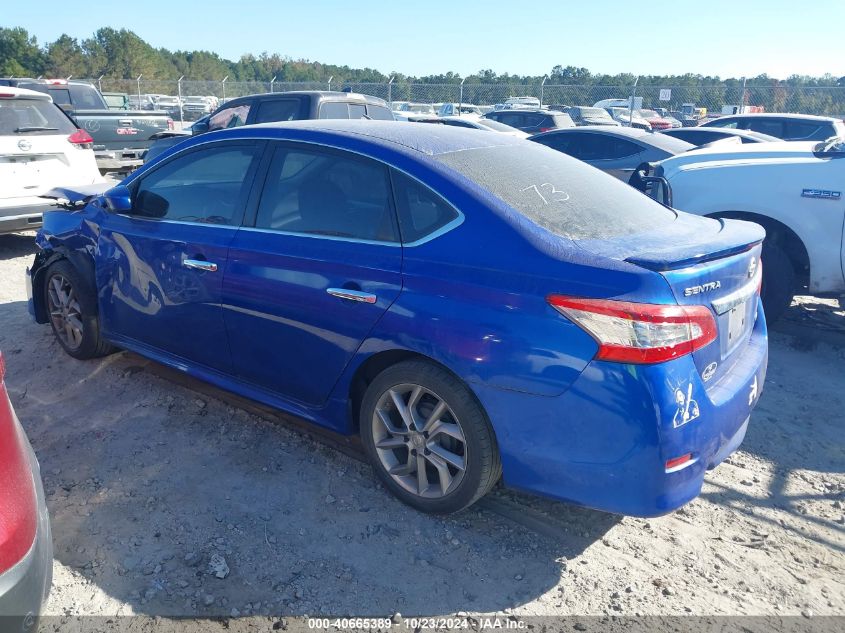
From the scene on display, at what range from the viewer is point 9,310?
5863 mm

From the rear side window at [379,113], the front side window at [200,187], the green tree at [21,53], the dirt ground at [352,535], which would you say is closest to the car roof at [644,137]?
the rear side window at [379,113]

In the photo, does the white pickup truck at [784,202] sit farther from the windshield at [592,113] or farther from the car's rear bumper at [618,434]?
the windshield at [592,113]

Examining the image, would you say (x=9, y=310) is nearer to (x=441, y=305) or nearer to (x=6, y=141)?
(x=6, y=141)

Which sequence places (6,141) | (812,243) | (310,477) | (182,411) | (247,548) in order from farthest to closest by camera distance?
(6,141)
(812,243)
(182,411)
(310,477)
(247,548)

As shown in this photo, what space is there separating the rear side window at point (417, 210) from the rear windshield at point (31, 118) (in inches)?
239

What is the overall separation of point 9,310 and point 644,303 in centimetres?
543

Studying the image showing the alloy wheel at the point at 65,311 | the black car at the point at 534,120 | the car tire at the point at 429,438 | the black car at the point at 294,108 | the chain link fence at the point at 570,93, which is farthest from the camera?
the chain link fence at the point at 570,93

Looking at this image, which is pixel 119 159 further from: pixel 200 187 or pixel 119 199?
pixel 200 187

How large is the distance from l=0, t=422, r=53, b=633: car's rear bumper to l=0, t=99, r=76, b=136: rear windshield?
662 cm

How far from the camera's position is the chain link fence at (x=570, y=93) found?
73.5ft

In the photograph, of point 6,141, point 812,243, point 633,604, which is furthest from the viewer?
point 6,141

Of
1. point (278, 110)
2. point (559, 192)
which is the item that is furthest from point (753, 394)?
point (278, 110)

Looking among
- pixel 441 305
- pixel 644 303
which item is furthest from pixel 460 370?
pixel 644 303

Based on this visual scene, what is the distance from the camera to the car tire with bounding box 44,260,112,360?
4.49 metres
